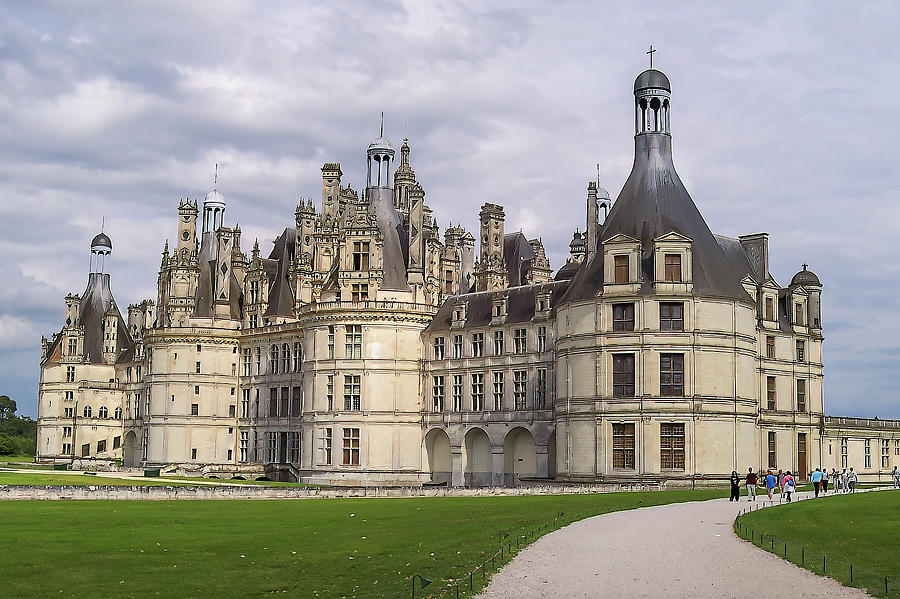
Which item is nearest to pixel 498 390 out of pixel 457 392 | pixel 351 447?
pixel 457 392

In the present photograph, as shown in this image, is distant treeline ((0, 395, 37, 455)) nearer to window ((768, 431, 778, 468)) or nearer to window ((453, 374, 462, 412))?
window ((453, 374, 462, 412))

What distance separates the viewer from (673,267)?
60156 mm

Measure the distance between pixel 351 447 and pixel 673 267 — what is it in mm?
26539

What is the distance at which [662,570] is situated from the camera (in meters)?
21.6

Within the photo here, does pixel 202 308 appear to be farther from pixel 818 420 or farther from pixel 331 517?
pixel 331 517

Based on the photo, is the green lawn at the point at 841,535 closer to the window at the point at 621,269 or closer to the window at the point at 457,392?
the window at the point at 621,269

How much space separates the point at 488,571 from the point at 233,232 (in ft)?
253

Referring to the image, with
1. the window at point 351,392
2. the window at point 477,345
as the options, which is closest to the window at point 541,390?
the window at point 477,345

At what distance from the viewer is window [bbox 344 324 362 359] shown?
75.0 metres

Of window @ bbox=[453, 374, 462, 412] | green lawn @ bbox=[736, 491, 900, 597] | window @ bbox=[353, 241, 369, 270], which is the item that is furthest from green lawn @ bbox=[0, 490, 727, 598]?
window @ bbox=[353, 241, 369, 270]

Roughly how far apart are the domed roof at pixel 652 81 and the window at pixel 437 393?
23417 mm

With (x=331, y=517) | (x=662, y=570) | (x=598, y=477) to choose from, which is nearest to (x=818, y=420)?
(x=598, y=477)

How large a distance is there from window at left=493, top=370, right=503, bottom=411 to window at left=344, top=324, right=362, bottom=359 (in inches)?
388

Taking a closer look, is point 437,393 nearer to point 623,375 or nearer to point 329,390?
point 329,390
